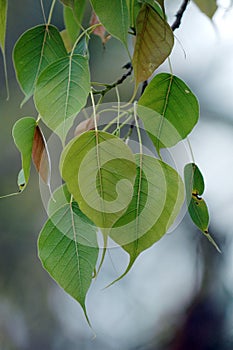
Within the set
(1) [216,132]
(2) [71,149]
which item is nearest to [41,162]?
(2) [71,149]

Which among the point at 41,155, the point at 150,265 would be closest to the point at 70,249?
the point at 41,155

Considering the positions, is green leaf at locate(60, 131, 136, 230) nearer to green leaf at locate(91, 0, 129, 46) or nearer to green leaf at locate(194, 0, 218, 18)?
green leaf at locate(91, 0, 129, 46)

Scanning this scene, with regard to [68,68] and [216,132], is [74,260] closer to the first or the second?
[68,68]

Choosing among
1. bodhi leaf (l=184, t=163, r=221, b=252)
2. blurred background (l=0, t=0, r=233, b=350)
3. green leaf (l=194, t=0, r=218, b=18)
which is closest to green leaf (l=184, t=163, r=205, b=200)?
bodhi leaf (l=184, t=163, r=221, b=252)

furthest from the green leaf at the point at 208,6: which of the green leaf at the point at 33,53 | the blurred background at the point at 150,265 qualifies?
the blurred background at the point at 150,265

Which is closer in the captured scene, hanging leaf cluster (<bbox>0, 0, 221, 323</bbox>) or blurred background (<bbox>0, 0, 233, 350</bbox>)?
hanging leaf cluster (<bbox>0, 0, 221, 323</bbox>)

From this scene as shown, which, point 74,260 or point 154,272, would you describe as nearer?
point 74,260

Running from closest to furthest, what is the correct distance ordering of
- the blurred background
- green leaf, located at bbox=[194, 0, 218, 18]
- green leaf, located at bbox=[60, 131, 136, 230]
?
green leaf, located at bbox=[60, 131, 136, 230], green leaf, located at bbox=[194, 0, 218, 18], the blurred background
